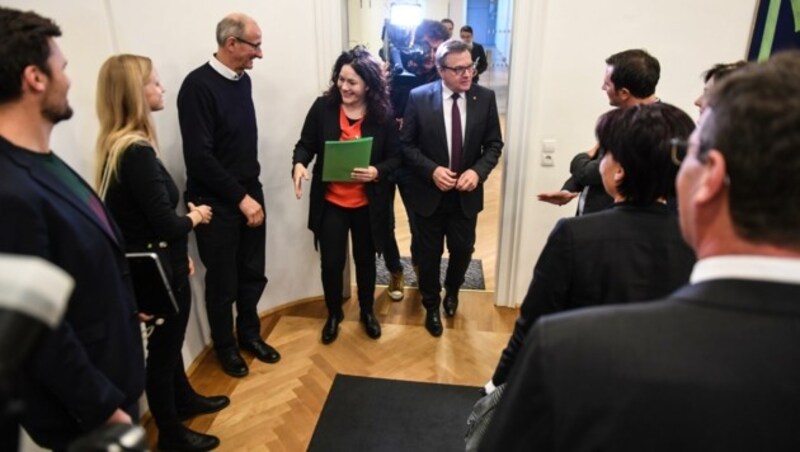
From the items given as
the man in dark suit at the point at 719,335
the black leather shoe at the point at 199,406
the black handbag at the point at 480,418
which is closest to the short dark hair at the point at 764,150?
the man in dark suit at the point at 719,335

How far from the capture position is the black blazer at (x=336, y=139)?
244 cm

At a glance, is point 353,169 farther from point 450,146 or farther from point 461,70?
point 461,70

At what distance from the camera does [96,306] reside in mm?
1098

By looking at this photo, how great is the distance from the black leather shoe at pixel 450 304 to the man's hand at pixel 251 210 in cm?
128

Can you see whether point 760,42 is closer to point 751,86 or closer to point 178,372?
point 751,86

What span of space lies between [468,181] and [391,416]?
3.97 feet

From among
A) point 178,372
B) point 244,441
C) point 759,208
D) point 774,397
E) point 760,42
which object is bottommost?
point 244,441

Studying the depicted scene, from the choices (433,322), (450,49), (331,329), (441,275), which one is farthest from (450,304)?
(450,49)

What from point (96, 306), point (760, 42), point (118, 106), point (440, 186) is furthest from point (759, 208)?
point (760, 42)

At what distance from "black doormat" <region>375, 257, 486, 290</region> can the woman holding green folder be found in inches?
29.4

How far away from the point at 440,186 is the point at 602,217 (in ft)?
4.64

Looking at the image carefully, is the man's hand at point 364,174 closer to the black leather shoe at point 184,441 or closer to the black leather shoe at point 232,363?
the black leather shoe at point 232,363

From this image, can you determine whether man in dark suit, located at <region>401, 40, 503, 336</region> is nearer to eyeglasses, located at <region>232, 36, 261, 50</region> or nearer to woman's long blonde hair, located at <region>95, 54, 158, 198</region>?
eyeglasses, located at <region>232, 36, 261, 50</region>

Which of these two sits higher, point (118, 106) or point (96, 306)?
point (118, 106)
